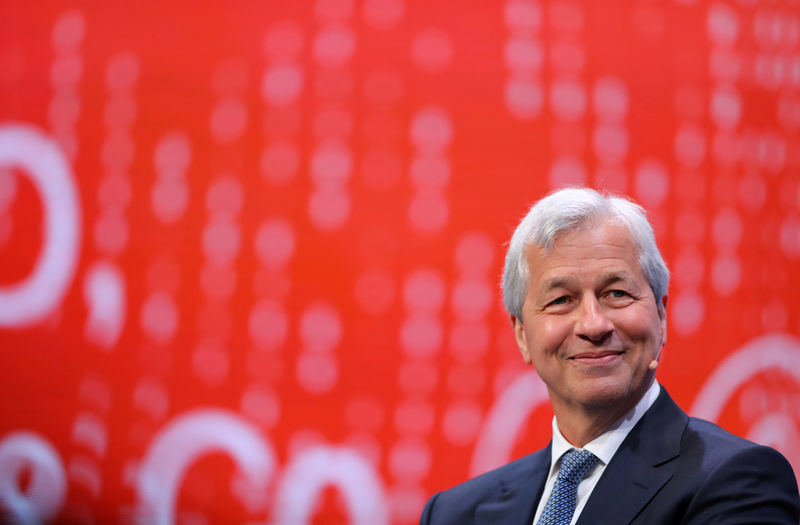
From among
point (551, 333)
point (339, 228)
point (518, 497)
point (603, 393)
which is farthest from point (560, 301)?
point (339, 228)

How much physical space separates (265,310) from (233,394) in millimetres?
262

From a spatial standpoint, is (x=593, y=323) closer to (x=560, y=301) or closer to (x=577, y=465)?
(x=560, y=301)

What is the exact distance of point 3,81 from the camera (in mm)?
2518

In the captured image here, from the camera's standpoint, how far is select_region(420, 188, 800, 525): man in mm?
1307

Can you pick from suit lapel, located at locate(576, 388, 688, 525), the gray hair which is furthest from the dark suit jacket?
the gray hair

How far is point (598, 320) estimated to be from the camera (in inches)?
53.8

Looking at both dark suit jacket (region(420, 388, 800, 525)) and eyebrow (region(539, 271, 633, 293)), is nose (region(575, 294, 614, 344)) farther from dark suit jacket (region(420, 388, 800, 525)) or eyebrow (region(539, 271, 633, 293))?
dark suit jacket (region(420, 388, 800, 525))

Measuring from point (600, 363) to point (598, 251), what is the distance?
0.19 meters

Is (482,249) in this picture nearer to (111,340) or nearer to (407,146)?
(407,146)

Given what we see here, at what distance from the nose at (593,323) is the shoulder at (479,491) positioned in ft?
1.01

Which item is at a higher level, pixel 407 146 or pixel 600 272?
pixel 407 146

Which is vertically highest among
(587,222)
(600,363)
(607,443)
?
(587,222)

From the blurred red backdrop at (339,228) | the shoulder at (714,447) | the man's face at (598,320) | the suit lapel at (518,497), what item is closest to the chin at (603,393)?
the man's face at (598,320)

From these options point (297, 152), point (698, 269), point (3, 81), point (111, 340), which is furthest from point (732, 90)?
point (3, 81)
